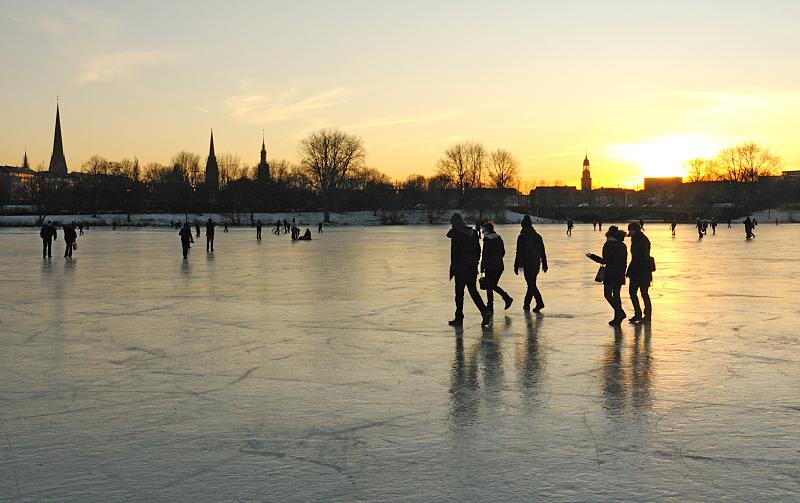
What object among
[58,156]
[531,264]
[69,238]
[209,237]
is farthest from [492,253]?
[58,156]

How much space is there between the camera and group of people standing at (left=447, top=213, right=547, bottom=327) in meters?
9.66

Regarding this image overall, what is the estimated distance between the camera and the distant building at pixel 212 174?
120 m

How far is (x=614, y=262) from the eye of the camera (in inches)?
400

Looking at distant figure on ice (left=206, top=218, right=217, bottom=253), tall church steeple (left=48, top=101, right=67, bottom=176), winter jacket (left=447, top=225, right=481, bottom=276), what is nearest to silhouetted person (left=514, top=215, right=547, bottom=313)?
winter jacket (left=447, top=225, right=481, bottom=276)

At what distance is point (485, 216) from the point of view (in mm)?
98375

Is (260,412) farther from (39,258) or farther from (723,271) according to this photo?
(39,258)

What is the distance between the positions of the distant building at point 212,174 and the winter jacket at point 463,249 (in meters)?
111

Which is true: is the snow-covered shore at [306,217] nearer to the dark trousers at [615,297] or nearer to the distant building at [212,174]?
the distant building at [212,174]

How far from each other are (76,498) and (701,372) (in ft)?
17.0

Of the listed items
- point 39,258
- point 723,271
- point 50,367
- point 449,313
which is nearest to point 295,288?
point 449,313

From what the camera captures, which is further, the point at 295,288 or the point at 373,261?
the point at 373,261

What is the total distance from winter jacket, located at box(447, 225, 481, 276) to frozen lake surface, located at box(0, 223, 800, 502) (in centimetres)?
72

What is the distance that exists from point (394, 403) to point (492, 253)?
519cm

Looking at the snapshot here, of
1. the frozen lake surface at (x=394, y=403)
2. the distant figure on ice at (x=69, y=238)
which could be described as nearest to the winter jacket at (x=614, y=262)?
the frozen lake surface at (x=394, y=403)
